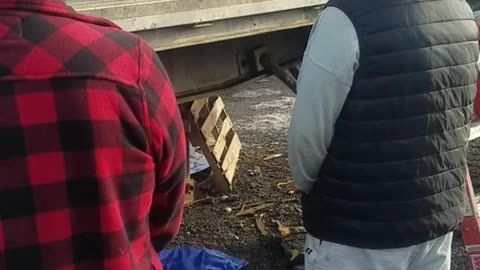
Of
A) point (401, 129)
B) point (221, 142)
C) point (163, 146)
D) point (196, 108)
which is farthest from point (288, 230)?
point (163, 146)

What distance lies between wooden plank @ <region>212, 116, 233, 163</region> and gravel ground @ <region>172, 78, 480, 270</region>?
28 cm

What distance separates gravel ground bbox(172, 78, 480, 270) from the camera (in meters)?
4.40

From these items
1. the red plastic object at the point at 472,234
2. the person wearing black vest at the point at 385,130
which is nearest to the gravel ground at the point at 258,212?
the red plastic object at the point at 472,234

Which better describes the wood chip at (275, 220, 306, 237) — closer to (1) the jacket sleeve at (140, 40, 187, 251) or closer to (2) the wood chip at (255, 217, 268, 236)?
(2) the wood chip at (255, 217, 268, 236)

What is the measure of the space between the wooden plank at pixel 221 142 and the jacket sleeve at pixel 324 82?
9.47ft

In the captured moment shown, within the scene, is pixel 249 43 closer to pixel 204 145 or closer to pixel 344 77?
pixel 204 145

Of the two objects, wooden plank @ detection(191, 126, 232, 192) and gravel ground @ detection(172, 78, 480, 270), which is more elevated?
wooden plank @ detection(191, 126, 232, 192)

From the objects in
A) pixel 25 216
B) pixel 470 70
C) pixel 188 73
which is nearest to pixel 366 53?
pixel 470 70

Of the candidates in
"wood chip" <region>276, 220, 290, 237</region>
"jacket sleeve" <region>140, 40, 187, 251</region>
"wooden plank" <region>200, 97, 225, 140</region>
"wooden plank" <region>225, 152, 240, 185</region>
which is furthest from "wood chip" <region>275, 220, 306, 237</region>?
"jacket sleeve" <region>140, 40, 187, 251</region>

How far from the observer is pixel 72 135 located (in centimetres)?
140

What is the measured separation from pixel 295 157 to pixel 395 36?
527 millimetres

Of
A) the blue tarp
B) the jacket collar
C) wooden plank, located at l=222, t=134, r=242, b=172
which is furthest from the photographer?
wooden plank, located at l=222, t=134, r=242, b=172

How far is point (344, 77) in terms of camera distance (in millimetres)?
2154

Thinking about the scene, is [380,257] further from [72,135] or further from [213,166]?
[213,166]
